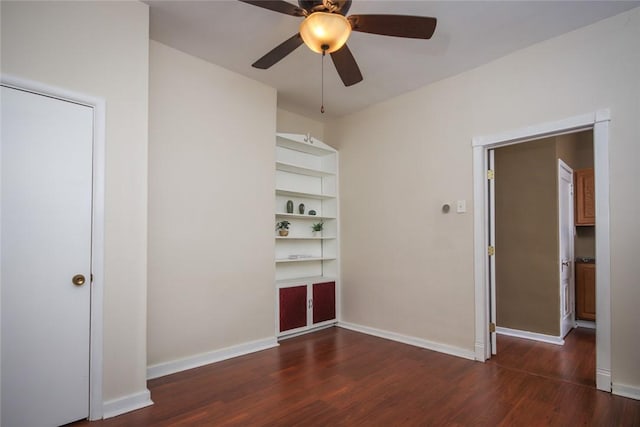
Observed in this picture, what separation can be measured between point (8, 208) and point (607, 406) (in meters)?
4.11

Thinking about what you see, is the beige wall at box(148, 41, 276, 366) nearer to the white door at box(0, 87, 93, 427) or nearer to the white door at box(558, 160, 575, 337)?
the white door at box(0, 87, 93, 427)

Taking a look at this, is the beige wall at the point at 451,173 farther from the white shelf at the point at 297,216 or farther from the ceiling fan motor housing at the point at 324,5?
the ceiling fan motor housing at the point at 324,5

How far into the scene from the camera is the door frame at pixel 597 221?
103 inches

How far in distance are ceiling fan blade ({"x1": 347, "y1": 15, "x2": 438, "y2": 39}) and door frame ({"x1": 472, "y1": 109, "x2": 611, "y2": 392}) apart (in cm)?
157

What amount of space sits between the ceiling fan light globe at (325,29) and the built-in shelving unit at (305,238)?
2.18m

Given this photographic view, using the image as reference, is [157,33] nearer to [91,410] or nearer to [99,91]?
[99,91]

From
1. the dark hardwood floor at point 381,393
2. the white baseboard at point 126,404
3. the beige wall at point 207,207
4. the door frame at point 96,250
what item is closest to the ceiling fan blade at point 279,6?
the door frame at point 96,250

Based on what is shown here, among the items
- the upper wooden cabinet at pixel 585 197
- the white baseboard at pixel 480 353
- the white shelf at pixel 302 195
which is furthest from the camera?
the upper wooden cabinet at pixel 585 197

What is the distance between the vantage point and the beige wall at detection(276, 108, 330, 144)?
4.57 m

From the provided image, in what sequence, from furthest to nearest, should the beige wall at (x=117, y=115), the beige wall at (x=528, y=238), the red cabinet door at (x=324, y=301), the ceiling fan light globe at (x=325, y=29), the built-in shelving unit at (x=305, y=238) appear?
1. the red cabinet door at (x=324, y=301)
2. the built-in shelving unit at (x=305, y=238)
3. the beige wall at (x=528, y=238)
4. the beige wall at (x=117, y=115)
5. the ceiling fan light globe at (x=325, y=29)

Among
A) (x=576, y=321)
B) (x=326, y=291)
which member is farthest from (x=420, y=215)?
(x=576, y=321)

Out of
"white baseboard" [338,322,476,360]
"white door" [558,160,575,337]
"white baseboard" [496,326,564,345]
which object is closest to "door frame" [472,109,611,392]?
"white baseboard" [338,322,476,360]

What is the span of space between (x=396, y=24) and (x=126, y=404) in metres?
3.08

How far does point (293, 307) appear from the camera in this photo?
4.11 m
